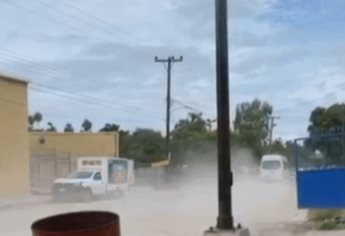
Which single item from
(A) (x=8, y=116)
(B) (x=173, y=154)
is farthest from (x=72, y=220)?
(B) (x=173, y=154)

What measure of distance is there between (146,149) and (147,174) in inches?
1019

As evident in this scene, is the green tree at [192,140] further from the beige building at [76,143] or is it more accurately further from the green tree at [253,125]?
the beige building at [76,143]

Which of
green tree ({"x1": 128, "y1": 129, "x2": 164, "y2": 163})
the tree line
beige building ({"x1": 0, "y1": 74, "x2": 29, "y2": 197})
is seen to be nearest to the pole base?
beige building ({"x1": 0, "y1": 74, "x2": 29, "y2": 197})

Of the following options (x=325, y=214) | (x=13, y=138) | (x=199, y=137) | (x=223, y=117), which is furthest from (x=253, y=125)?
(x=223, y=117)

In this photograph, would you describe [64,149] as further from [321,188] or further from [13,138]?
[321,188]

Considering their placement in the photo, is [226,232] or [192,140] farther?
[192,140]

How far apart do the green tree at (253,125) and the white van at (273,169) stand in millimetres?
34952

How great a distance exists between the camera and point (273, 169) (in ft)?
171

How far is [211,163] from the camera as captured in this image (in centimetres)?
7131

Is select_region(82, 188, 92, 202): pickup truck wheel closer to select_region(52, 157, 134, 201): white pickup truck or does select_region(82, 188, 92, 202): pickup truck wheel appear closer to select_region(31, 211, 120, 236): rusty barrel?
select_region(52, 157, 134, 201): white pickup truck

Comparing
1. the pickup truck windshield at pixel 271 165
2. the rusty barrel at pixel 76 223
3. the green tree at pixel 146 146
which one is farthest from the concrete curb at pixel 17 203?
the green tree at pixel 146 146

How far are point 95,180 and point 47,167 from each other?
16459 mm

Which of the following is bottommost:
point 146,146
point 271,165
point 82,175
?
point 82,175

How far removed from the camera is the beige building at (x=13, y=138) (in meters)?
41.4
